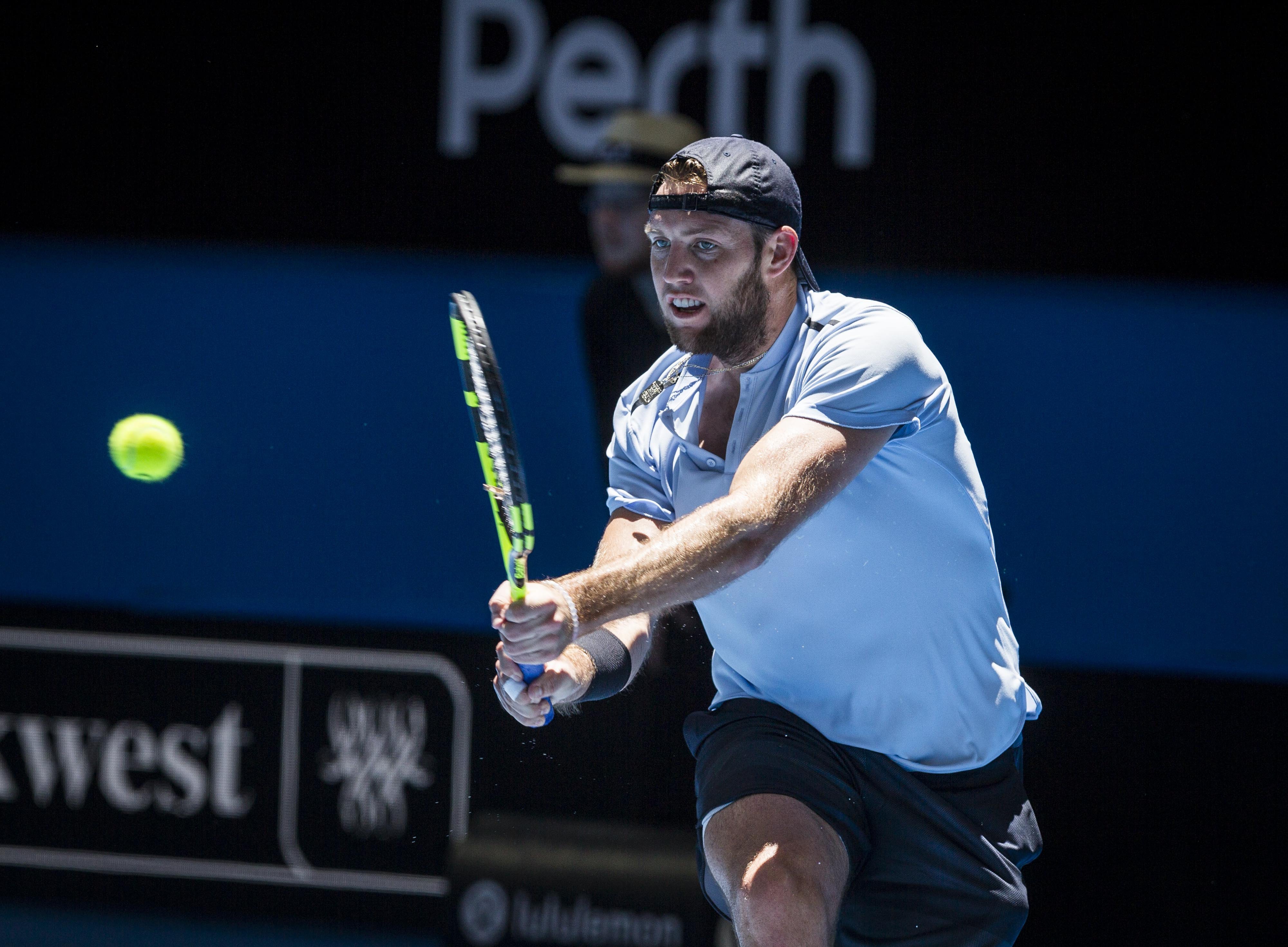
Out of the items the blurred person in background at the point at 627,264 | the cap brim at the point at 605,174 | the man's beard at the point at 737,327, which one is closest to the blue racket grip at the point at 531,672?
the man's beard at the point at 737,327

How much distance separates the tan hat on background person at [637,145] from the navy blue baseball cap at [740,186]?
4.67 feet

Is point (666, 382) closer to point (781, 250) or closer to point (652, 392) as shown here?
point (652, 392)

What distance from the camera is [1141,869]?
4.09m

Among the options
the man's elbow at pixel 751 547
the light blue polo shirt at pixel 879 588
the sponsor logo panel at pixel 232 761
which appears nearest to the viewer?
the man's elbow at pixel 751 547

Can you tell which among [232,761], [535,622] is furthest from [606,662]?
[232,761]

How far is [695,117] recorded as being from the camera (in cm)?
407

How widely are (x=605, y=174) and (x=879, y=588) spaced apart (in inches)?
76.3

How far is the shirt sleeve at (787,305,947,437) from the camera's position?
91.7 inches

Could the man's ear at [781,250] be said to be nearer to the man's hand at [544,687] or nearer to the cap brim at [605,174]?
the man's hand at [544,687]

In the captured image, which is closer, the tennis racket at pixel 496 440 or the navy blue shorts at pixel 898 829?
the tennis racket at pixel 496 440

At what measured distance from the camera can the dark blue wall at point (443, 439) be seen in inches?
156

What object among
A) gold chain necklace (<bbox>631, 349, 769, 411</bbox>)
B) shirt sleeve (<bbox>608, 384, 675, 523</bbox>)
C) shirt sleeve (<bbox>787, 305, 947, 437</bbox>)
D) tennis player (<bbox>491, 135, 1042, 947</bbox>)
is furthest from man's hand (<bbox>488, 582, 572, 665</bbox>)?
gold chain necklace (<bbox>631, 349, 769, 411</bbox>)

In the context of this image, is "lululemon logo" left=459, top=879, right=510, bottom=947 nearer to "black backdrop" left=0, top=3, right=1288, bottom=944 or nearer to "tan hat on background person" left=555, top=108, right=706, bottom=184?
Result: "black backdrop" left=0, top=3, right=1288, bottom=944

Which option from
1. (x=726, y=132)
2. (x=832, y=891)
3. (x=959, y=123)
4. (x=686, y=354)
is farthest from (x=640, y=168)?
(x=832, y=891)
